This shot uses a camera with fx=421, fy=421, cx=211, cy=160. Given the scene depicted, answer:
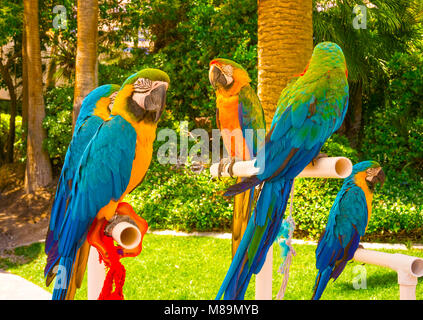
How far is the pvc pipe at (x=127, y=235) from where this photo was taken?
1061 millimetres

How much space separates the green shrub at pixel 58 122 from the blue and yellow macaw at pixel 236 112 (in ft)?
16.4

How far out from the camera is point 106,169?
113 centimetres

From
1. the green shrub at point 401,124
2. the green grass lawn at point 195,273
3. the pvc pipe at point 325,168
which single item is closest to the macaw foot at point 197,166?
the green grass lawn at point 195,273

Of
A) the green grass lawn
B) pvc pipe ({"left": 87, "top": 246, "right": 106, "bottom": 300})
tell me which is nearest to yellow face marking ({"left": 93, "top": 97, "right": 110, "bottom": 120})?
pvc pipe ({"left": 87, "top": 246, "right": 106, "bottom": 300})

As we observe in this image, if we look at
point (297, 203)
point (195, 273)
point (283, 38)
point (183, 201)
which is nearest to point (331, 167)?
point (283, 38)

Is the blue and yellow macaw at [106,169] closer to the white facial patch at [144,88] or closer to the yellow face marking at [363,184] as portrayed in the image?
the white facial patch at [144,88]

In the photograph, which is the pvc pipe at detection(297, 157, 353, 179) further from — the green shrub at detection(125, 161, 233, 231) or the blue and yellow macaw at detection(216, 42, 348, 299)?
the green shrub at detection(125, 161, 233, 231)

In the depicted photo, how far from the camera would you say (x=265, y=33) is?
2.74 m

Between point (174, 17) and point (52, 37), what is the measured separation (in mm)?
2319

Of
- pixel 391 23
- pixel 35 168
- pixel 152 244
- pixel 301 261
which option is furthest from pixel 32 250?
pixel 391 23

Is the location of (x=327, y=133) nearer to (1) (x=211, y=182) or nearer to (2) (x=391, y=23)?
(1) (x=211, y=182)

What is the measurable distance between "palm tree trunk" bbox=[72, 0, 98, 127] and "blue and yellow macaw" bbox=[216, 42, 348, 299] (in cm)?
365

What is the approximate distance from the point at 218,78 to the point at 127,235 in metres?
0.91

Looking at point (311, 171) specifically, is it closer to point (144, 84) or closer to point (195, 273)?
point (144, 84)
